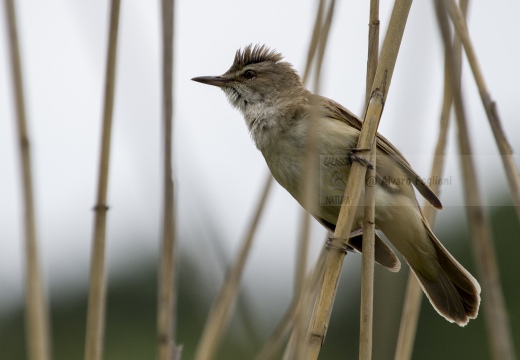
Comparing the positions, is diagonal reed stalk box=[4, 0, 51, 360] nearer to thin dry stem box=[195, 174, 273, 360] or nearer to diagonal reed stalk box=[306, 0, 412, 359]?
thin dry stem box=[195, 174, 273, 360]

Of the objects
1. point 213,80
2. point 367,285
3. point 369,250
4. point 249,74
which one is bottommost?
point 367,285

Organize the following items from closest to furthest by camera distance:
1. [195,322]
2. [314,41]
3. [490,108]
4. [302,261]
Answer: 1. [302,261]
2. [490,108]
3. [314,41]
4. [195,322]

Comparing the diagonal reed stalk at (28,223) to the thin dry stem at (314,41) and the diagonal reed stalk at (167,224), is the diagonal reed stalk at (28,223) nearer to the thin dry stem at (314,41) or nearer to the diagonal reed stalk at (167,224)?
the diagonal reed stalk at (167,224)

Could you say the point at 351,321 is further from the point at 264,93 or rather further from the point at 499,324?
the point at 499,324

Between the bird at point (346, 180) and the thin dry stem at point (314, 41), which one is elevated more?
the thin dry stem at point (314, 41)

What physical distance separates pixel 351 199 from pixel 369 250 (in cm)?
22

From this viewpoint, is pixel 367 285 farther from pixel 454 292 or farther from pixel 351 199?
pixel 454 292

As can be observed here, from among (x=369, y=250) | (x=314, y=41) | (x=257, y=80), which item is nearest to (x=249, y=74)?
(x=257, y=80)

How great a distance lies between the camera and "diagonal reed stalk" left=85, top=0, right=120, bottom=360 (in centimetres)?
257

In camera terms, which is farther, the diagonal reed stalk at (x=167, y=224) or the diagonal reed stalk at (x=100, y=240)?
the diagonal reed stalk at (x=100, y=240)

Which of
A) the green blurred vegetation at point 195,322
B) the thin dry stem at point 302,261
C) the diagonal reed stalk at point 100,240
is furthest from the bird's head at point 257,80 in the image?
the green blurred vegetation at point 195,322

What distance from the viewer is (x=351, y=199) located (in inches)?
106

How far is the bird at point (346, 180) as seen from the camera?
145 inches

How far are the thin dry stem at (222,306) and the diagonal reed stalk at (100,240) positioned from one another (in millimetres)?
403
